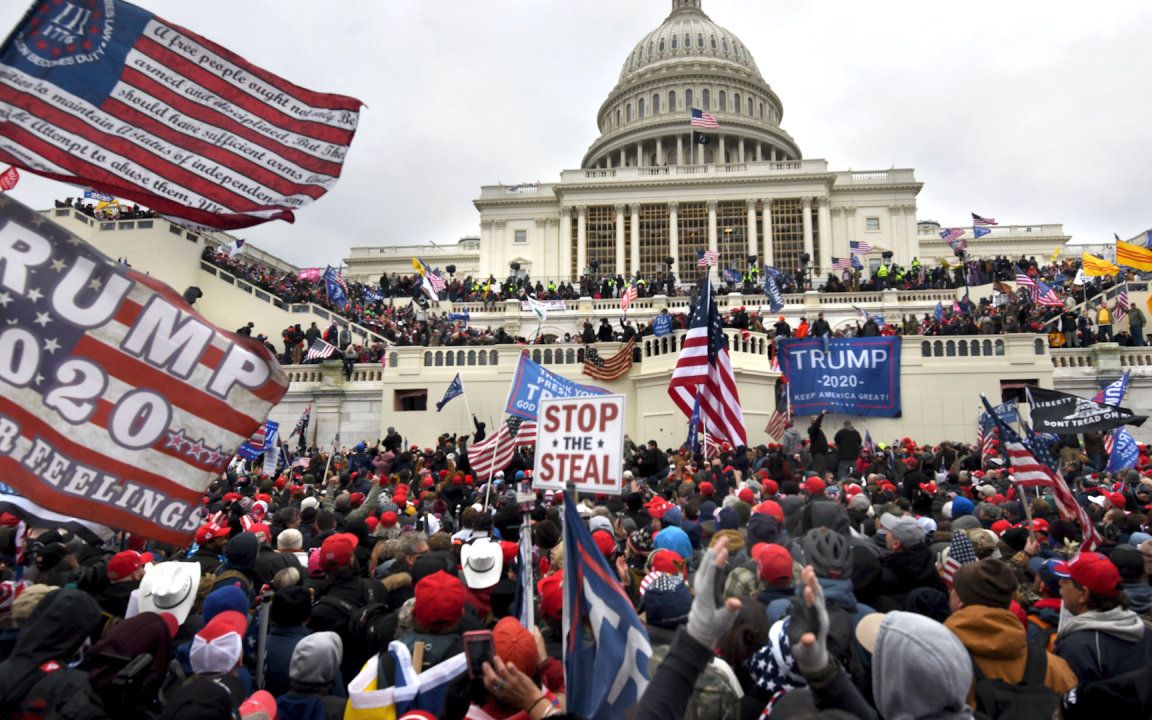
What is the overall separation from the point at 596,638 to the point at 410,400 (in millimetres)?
24772

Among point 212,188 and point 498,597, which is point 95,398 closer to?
point 212,188

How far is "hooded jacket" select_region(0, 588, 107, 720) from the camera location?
11.5 feet

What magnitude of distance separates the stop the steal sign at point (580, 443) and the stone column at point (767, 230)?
56157 millimetres

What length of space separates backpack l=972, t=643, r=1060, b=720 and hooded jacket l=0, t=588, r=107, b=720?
3851 millimetres

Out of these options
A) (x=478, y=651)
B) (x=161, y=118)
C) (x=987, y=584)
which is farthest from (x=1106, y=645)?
(x=161, y=118)

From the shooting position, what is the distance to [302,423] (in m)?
25.3

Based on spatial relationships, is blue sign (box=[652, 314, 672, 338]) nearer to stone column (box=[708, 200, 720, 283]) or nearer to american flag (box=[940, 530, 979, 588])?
american flag (box=[940, 530, 979, 588])

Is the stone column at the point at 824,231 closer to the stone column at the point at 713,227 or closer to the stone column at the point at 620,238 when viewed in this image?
the stone column at the point at 713,227

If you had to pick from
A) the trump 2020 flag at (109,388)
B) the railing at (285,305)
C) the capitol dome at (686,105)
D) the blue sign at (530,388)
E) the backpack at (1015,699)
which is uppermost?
the capitol dome at (686,105)

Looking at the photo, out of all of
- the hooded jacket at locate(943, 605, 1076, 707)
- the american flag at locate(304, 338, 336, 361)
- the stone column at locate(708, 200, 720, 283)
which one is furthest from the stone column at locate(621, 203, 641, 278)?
the hooded jacket at locate(943, 605, 1076, 707)

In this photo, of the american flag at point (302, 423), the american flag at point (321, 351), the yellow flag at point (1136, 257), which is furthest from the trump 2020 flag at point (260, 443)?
the yellow flag at point (1136, 257)

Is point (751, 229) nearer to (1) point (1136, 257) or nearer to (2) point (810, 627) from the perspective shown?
(1) point (1136, 257)

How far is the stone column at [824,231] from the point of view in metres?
60.1

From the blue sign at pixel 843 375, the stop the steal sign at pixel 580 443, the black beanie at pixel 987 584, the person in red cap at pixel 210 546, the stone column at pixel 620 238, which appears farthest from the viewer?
the stone column at pixel 620 238
